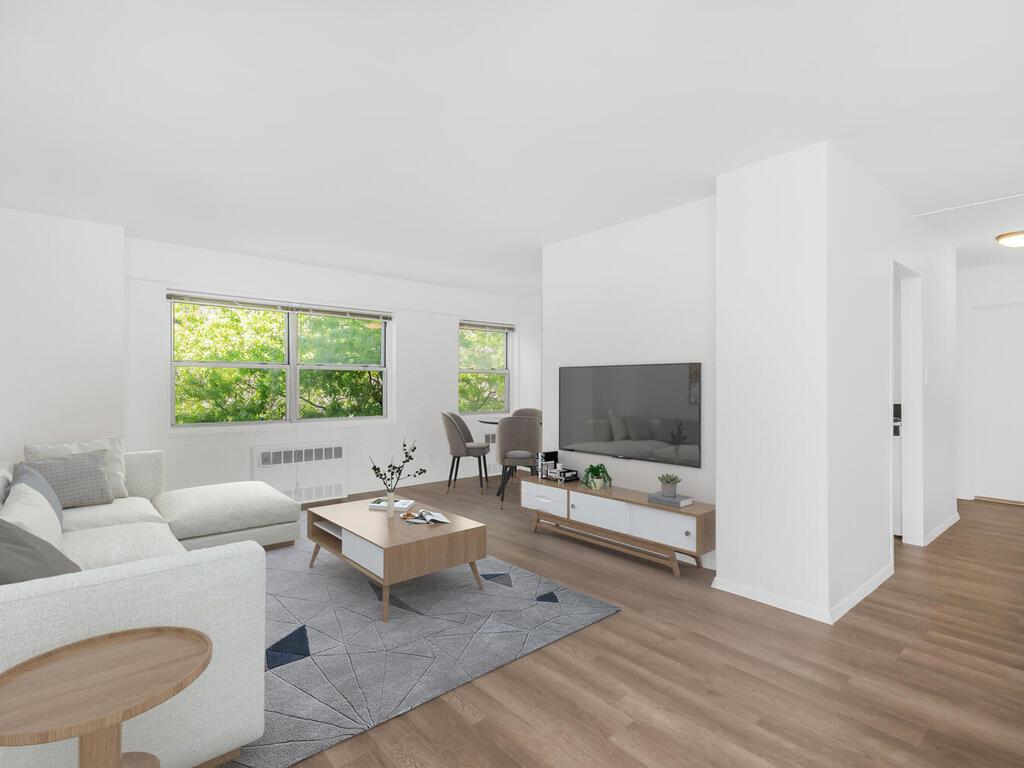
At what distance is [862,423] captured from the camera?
3.16 m

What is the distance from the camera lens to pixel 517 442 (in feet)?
19.7

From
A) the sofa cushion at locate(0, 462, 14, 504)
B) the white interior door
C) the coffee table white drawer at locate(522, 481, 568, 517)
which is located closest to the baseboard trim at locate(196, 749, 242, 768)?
the sofa cushion at locate(0, 462, 14, 504)

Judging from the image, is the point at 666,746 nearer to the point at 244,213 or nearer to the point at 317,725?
the point at 317,725

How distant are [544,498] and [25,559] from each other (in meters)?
3.28

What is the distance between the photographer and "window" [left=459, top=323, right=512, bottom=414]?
725cm

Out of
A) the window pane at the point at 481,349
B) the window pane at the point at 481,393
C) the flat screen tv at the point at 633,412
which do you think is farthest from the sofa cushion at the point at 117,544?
the window pane at the point at 481,349

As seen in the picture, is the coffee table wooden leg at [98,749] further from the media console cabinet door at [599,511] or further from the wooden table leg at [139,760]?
the media console cabinet door at [599,511]

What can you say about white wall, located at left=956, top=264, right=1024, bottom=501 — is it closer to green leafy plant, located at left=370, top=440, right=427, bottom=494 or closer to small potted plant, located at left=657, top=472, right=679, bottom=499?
small potted plant, located at left=657, top=472, right=679, bottom=499

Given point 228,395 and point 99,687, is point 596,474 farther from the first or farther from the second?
point 228,395

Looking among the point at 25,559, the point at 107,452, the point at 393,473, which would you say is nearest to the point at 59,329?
the point at 107,452

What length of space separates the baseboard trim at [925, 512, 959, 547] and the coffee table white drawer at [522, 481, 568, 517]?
9.32 ft

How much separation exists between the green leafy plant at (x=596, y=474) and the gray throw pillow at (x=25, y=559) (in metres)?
3.11

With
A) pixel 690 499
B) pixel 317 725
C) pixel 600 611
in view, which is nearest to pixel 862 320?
pixel 690 499

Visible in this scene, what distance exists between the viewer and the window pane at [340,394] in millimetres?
5848
